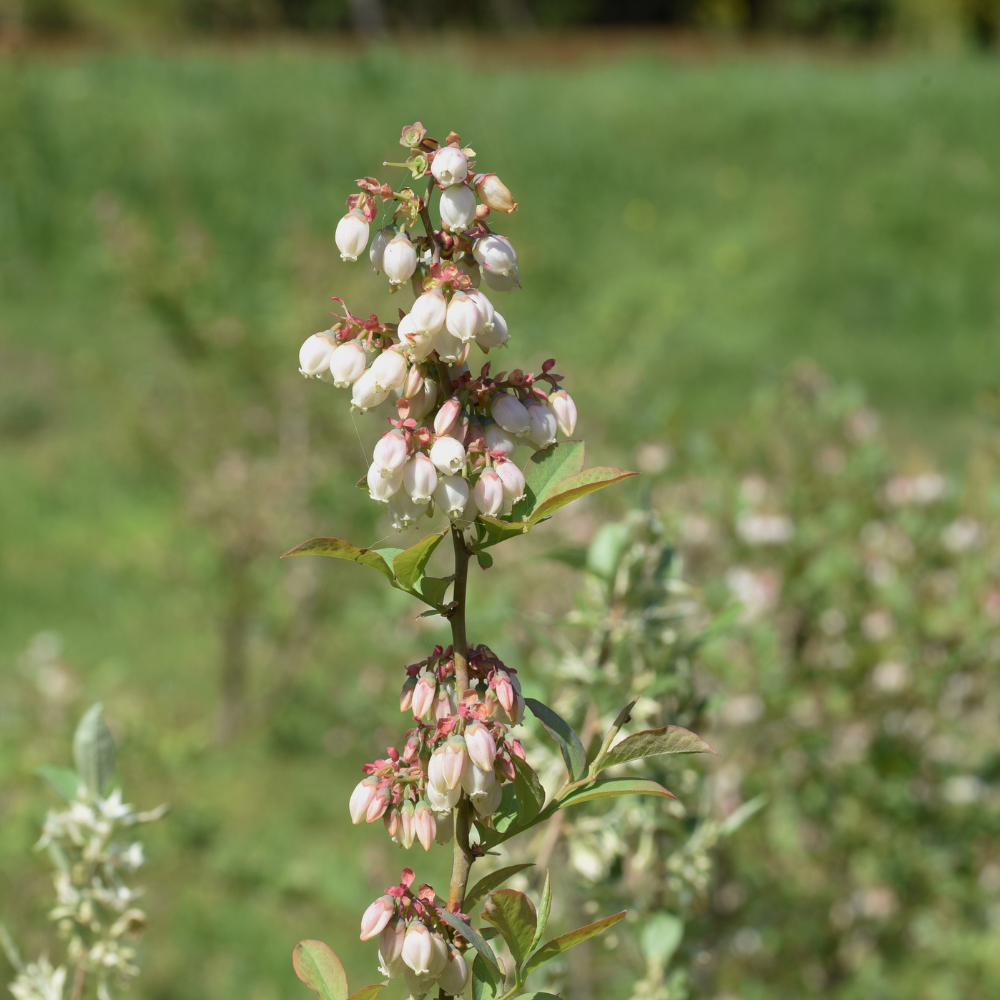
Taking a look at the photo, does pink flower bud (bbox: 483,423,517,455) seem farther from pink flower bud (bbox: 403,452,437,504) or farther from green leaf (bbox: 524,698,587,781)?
green leaf (bbox: 524,698,587,781)

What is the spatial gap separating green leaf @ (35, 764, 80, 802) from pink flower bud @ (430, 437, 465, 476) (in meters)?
0.60

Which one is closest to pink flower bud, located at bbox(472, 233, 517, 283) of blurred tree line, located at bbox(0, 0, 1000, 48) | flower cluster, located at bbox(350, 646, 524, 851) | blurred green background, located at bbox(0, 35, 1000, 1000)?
flower cluster, located at bbox(350, 646, 524, 851)

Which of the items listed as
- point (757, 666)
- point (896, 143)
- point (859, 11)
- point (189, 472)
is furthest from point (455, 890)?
point (859, 11)

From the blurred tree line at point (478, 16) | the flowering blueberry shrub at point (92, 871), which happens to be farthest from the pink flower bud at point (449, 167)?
the blurred tree line at point (478, 16)

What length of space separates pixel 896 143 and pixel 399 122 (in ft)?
15.0

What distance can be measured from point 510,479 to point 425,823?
0.74ft

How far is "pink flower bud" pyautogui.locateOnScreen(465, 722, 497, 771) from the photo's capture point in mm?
673

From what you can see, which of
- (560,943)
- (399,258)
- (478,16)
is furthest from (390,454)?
(478,16)

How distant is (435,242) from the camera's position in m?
0.75

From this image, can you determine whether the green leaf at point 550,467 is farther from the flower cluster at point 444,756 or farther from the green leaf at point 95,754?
the green leaf at point 95,754

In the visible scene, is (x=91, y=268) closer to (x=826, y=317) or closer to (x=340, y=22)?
(x=826, y=317)

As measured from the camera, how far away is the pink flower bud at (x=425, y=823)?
0.71 metres

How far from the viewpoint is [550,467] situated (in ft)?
2.52

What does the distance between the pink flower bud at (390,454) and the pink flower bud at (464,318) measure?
0.08 meters
